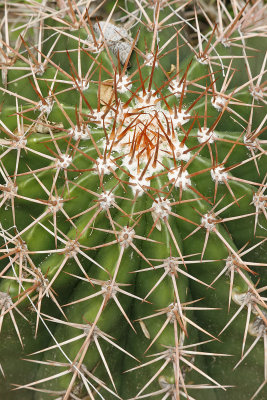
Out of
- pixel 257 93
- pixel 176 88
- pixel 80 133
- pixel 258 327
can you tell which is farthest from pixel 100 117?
pixel 258 327

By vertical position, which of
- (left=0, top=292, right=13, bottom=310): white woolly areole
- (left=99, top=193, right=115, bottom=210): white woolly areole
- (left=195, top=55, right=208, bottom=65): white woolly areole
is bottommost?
(left=0, top=292, right=13, bottom=310): white woolly areole

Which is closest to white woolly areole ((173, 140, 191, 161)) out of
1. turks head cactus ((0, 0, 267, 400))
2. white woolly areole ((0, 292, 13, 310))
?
turks head cactus ((0, 0, 267, 400))

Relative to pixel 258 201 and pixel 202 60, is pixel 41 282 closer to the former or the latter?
pixel 258 201

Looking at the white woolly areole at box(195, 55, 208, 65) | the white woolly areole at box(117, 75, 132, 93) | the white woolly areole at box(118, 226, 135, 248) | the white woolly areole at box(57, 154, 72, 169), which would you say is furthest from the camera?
the white woolly areole at box(195, 55, 208, 65)

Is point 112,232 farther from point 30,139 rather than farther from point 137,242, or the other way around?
point 30,139

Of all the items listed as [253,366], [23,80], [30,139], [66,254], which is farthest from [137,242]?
[23,80]

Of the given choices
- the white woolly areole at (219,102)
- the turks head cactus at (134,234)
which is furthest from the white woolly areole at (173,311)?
the white woolly areole at (219,102)

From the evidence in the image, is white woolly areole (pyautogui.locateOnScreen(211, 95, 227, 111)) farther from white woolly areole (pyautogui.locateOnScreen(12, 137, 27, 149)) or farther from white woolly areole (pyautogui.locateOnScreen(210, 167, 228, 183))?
white woolly areole (pyautogui.locateOnScreen(12, 137, 27, 149))
